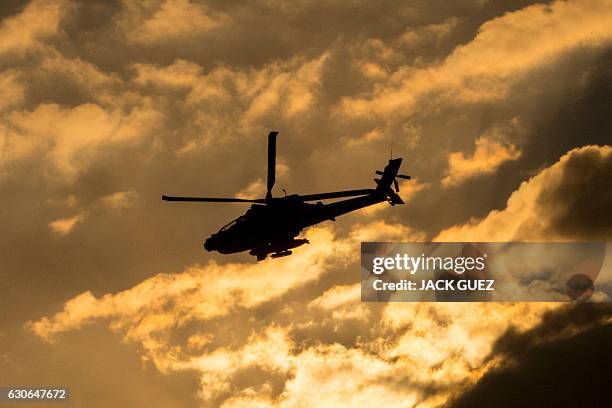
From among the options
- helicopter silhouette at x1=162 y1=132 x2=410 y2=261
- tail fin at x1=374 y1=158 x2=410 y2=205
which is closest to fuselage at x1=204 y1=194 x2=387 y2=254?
helicopter silhouette at x1=162 y1=132 x2=410 y2=261

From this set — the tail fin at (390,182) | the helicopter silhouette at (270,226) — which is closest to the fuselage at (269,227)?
the helicopter silhouette at (270,226)

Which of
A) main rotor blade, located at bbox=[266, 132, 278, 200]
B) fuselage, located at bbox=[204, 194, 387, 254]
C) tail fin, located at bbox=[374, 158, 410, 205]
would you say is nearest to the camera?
main rotor blade, located at bbox=[266, 132, 278, 200]

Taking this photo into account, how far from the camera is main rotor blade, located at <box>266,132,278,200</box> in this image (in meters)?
66.4

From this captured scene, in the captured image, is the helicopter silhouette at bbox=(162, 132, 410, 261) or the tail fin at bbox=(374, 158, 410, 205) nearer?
the helicopter silhouette at bbox=(162, 132, 410, 261)

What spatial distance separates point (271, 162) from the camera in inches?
2685

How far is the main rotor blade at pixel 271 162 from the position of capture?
218 feet

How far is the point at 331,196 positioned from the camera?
66.8 metres

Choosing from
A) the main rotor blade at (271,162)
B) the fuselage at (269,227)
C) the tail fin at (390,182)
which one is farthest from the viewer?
the tail fin at (390,182)

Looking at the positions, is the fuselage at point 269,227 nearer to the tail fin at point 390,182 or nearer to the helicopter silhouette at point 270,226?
the helicopter silhouette at point 270,226

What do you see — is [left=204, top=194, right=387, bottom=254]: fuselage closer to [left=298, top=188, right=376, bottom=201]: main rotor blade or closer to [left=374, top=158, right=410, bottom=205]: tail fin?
[left=298, top=188, right=376, bottom=201]: main rotor blade

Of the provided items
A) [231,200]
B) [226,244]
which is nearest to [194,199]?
[231,200]

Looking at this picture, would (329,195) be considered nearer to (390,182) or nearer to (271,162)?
(271,162)

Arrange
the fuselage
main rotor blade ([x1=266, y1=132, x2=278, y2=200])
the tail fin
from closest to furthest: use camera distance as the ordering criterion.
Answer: main rotor blade ([x1=266, y1=132, x2=278, y2=200]) < the fuselage < the tail fin

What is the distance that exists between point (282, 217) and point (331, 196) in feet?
18.4
